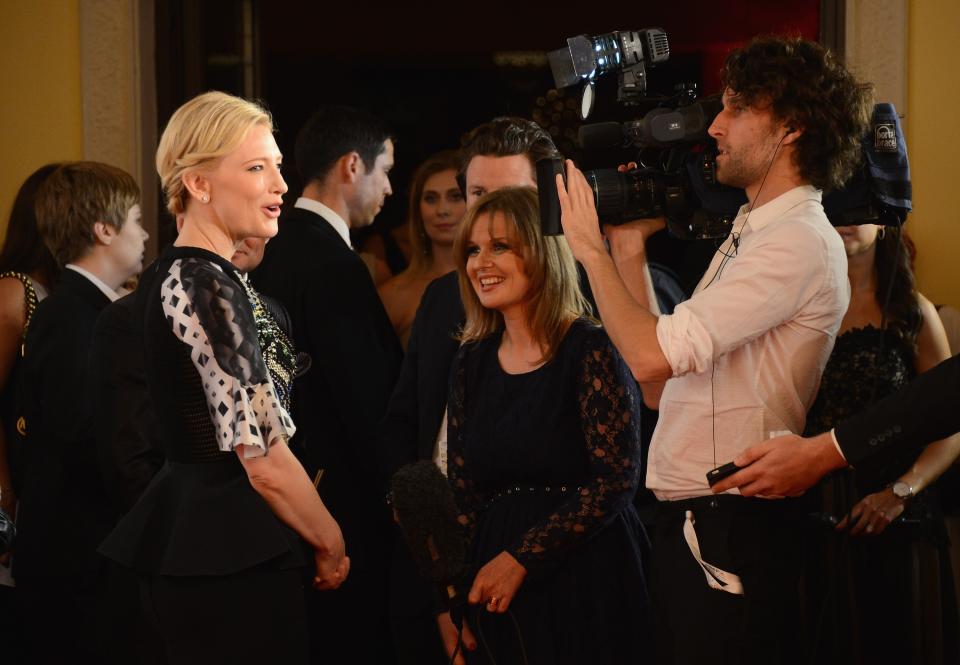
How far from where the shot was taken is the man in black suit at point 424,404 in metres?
2.75

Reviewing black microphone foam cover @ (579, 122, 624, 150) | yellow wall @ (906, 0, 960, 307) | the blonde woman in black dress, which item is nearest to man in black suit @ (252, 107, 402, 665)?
the blonde woman in black dress

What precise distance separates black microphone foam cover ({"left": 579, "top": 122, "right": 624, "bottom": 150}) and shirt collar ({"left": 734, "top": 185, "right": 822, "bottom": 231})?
36 centimetres

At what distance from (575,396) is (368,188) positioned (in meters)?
1.24

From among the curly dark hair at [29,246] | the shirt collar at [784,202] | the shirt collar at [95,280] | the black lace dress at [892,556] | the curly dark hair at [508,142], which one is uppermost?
the curly dark hair at [508,142]

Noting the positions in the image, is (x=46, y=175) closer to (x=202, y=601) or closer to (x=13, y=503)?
(x=13, y=503)

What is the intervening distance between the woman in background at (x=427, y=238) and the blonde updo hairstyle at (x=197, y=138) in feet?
5.20

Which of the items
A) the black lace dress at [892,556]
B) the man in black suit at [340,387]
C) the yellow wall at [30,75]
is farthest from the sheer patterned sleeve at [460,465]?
the yellow wall at [30,75]

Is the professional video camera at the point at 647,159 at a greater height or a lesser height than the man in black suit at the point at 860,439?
greater

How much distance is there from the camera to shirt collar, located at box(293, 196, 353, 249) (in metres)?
3.31

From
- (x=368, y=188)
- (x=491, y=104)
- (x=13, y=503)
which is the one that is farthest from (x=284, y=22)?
(x=13, y=503)

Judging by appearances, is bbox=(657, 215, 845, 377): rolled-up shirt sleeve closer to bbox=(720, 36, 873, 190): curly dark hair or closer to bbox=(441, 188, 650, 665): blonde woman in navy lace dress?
bbox=(720, 36, 873, 190): curly dark hair

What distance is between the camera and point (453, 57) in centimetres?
617

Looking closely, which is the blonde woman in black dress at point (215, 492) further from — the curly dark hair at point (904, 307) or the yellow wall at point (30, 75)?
the yellow wall at point (30, 75)

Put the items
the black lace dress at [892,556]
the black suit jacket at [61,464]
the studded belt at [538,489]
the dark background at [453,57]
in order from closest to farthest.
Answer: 1. the studded belt at [538,489]
2. the black lace dress at [892,556]
3. the black suit jacket at [61,464]
4. the dark background at [453,57]
